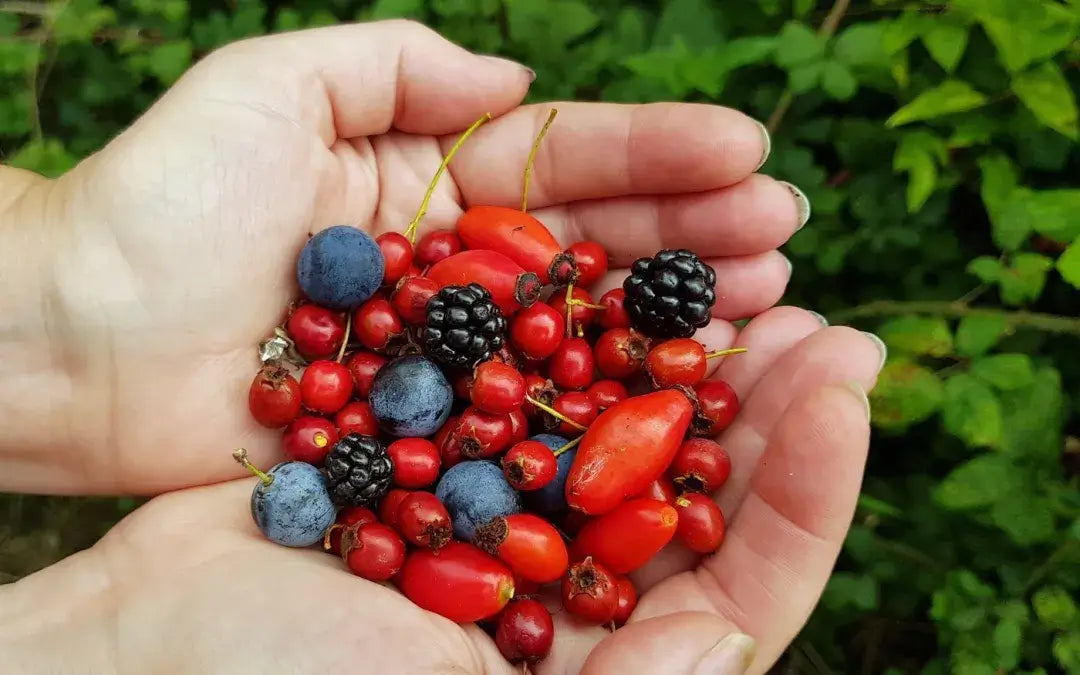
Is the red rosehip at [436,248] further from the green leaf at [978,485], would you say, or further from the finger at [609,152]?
the green leaf at [978,485]

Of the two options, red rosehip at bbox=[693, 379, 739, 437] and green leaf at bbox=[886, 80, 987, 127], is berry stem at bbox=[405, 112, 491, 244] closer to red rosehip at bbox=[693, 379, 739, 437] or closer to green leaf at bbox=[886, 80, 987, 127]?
red rosehip at bbox=[693, 379, 739, 437]

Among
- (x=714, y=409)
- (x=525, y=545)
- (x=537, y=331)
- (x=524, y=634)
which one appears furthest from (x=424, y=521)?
(x=714, y=409)

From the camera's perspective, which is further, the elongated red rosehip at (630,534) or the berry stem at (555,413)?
the berry stem at (555,413)

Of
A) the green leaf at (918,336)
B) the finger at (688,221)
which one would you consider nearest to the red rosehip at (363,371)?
the finger at (688,221)

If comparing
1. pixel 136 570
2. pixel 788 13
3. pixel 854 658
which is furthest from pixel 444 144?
pixel 854 658

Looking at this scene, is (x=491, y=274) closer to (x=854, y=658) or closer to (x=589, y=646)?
(x=589, y=646)

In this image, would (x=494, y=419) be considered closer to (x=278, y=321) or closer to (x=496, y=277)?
(x=496, y=277)

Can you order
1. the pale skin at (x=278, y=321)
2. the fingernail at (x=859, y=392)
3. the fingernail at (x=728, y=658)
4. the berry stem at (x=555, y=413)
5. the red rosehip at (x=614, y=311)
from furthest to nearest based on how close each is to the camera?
1. the red rosehip at (x=614, y=311)
2. the berry stem at (x=555, y=413)
3. the fingernail at (x=859, y=392)
4. the pale skin at (x=278, y=321)
5. the fingernail at (x=728, y=658)
